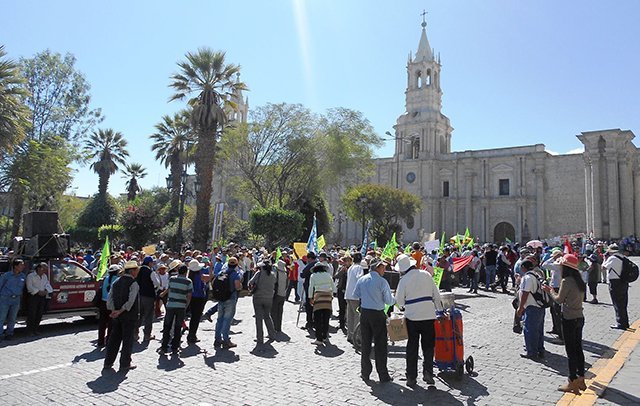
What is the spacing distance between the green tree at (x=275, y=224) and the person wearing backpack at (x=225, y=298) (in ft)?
60.9

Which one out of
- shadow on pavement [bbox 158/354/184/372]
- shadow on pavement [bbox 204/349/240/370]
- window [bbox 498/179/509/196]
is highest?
window [bbox 498/179/509/196]

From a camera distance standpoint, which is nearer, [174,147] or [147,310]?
[147,310]

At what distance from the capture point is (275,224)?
89.9 feet

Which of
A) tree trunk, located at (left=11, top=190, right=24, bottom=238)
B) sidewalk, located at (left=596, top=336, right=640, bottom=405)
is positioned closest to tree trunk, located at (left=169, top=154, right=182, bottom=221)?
tree trunk, located at (left=11, top=190, right=24, bottom=238)

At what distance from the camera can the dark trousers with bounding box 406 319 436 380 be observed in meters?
6.18

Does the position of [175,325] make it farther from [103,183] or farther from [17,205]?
[103,183]

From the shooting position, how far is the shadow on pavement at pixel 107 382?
6.09 metres

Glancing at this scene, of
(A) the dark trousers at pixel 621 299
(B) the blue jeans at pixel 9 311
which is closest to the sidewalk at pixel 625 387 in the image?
(A) the dark trousers at pixel 621 299

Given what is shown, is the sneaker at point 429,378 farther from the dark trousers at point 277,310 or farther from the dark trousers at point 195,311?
the dark trousers at point 195,311

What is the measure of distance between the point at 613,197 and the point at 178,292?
41.8 m

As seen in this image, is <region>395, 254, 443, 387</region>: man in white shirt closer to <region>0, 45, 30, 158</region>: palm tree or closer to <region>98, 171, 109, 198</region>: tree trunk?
<region>0, 45, 30, 158</region>: palm tree

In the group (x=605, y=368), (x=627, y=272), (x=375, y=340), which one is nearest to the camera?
(x=375, y=340)

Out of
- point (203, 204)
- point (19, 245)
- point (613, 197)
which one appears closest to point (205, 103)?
point (203, 204)

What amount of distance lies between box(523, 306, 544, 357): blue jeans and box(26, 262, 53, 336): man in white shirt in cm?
920
